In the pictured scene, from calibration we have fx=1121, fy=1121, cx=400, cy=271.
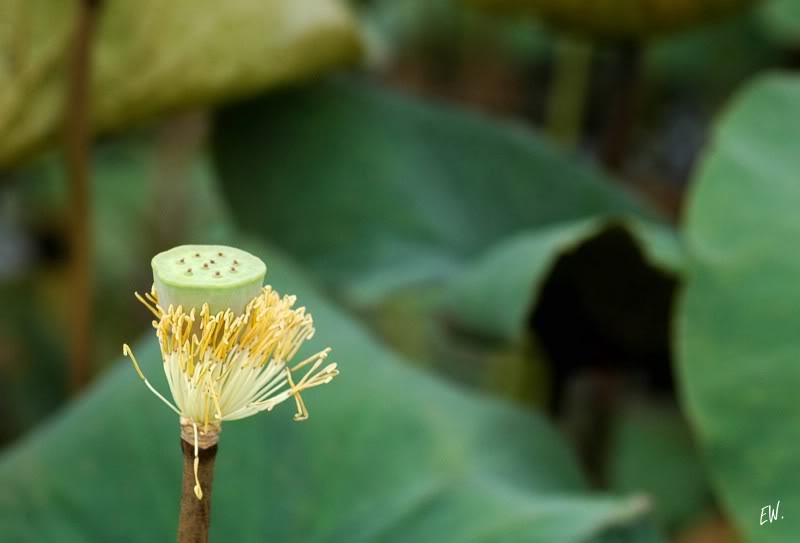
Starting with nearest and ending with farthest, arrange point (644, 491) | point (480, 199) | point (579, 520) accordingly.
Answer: point (579, 520) < point (480, 199) < point (644, 491)

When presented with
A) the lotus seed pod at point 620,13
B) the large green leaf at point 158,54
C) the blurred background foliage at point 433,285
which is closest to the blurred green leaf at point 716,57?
the blurred background foliage at point 433,285

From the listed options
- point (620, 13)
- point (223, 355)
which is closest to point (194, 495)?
point (223, 355)

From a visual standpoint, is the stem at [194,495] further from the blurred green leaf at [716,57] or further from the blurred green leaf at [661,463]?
the blurred green leaf at [716,57]

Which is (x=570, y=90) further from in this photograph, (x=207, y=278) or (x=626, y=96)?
(x=207, y=278)

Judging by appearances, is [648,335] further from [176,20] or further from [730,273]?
[176,20]

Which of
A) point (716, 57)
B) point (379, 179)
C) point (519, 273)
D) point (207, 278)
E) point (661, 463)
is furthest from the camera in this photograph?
point (716, 57)

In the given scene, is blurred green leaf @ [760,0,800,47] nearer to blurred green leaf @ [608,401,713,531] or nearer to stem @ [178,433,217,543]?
blurred green leaf @ [608,401,713,531]

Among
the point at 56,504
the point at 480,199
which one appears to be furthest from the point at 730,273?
the point at 56,504

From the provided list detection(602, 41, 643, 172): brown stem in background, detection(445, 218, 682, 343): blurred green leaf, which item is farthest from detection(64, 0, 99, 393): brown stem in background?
detection(602, 41, 643, 172): brown stem in background
